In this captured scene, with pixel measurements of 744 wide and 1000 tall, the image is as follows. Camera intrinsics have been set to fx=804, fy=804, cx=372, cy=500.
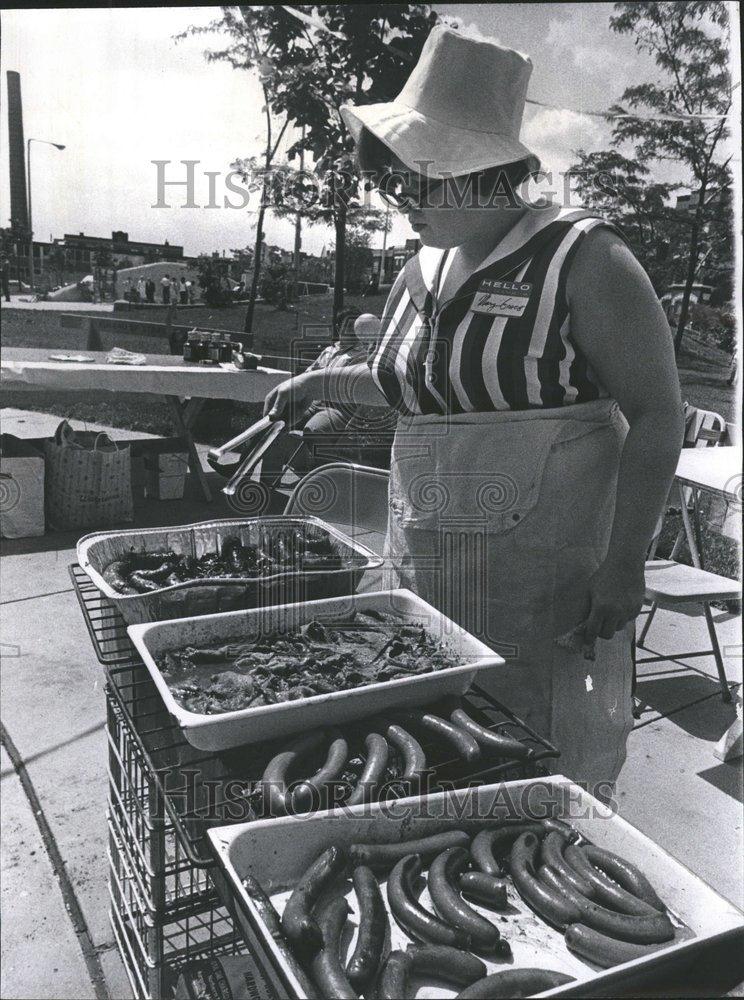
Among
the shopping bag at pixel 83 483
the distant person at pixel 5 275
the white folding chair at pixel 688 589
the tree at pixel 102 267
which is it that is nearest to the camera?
the white folding chair at pixel 688 589

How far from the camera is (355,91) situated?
5586 mm

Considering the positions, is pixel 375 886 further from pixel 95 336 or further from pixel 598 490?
pixel 95 336

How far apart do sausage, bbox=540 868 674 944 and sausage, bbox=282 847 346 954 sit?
0.35 metres

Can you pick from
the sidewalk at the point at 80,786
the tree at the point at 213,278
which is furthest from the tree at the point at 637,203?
the tree at the point at 213,278

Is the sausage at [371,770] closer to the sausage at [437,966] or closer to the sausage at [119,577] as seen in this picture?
the sausage at [437,966]

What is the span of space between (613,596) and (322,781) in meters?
0.79

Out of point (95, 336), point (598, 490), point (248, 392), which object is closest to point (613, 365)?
point (598, 490)

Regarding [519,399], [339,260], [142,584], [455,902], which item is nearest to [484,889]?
[455,902]

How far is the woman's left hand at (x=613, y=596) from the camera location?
5.72ft

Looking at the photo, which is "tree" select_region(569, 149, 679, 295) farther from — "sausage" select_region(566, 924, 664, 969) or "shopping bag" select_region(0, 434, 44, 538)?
"sausage" select_region(566, 924, 664, 969)

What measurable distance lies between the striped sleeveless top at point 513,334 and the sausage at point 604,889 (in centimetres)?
93

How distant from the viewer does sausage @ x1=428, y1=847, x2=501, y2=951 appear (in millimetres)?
1099

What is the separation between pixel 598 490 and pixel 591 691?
0.48 metres

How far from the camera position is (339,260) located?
6492mm
